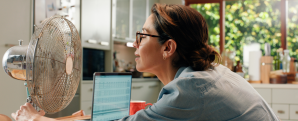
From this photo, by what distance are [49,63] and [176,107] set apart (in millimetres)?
360

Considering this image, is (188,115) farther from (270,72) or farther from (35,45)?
(270,72)

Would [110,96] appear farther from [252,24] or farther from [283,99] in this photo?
[252,24]

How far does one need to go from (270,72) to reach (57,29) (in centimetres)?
286

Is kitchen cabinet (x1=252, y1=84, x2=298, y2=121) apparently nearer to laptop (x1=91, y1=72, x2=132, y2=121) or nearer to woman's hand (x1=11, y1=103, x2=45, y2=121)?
laptop (x1=91, y1=72, x2=132, y2=121)

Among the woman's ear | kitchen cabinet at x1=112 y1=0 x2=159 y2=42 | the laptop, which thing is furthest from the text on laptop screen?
kitchen cabinet at x1=112 y1=0 x2=159 y2=42

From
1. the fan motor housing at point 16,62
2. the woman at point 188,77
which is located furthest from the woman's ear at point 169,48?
the fan motor housing at point 16,62

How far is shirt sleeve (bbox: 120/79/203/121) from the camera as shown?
0.65 metres

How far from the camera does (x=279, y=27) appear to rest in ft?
12.7

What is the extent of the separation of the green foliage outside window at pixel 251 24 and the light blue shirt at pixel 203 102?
353 cm

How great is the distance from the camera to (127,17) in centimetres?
350

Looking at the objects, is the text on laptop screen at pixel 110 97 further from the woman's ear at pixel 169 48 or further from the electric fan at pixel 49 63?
the woman's ear at pixel 169 48

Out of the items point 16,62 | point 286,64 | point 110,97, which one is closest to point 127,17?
point 286,64

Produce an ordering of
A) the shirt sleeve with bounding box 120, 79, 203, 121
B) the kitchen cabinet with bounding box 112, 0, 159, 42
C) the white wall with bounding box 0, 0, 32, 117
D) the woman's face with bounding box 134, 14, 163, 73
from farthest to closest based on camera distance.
→ the kitchen cabinet with bounding box 112, 0, 159, 42, the white wall with bounding box 0, 0, 32, 117, the woman's face with bounding box 134, 14, 163, 73, the shirt sleeve with bounding box 120, 79, 203, 121

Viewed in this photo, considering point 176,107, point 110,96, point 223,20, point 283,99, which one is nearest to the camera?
point 176,107
